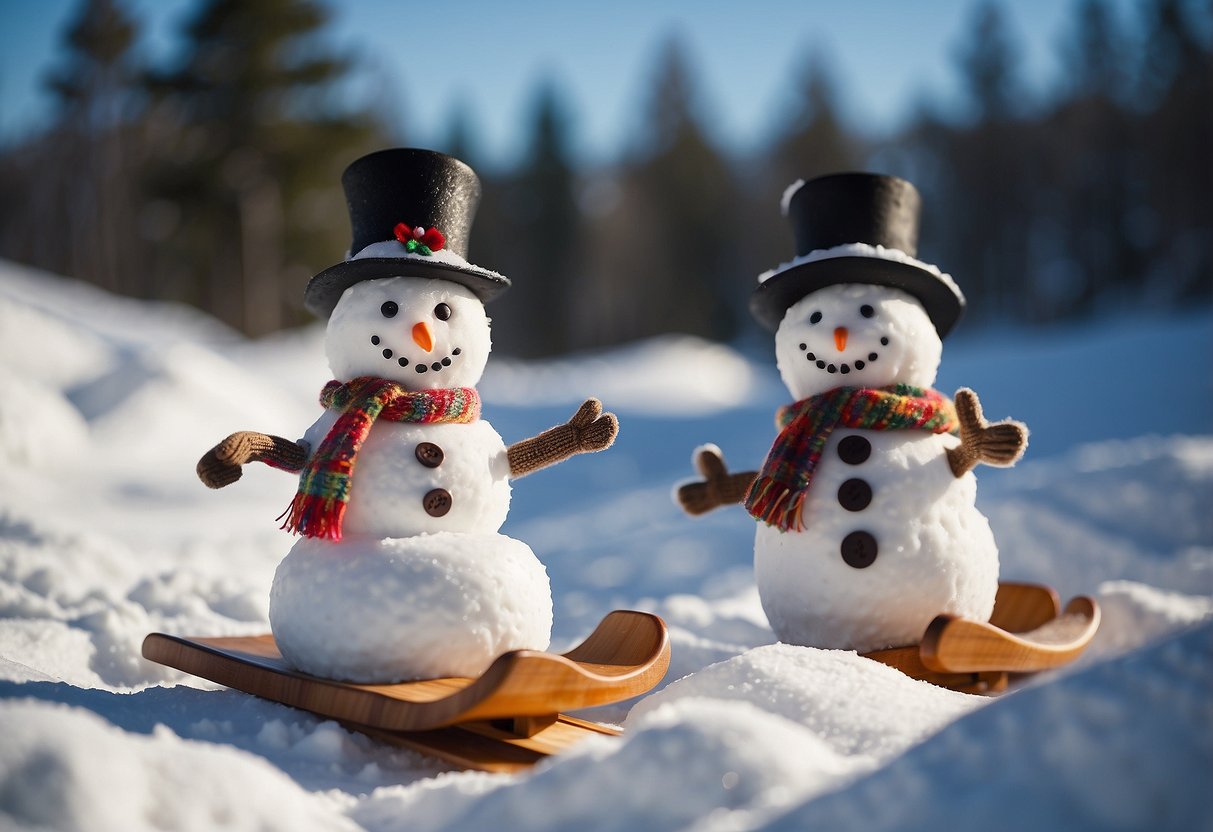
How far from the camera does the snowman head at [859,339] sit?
3.37 m

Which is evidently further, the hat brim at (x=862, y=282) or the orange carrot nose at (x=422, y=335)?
the hat brim at (x=862, y=282)

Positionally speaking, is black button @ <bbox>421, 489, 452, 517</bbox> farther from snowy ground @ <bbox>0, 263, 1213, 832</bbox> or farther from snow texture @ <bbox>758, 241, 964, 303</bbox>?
snow texture @ <bbox>758, 241, 964, 303</bbox>

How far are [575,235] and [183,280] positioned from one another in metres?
10.5

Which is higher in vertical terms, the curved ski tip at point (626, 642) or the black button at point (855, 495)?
the black button at point (855, 495)

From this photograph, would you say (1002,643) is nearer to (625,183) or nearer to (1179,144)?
(1179,144)

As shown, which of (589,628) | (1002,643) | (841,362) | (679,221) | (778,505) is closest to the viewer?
(1002,643)

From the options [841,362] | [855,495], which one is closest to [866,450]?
[855,495]

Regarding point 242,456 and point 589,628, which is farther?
point 589,628

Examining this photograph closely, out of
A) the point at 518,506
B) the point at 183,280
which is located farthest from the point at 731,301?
the point at 518,506

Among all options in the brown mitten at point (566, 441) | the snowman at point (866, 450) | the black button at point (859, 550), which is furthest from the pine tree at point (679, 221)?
the brown mitten at point (566, 441)

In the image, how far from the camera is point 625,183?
100.0 feet

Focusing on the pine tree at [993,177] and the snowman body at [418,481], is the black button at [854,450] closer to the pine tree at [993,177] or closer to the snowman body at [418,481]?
the snowman body at [418,481]

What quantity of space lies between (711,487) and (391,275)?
4.86 feet

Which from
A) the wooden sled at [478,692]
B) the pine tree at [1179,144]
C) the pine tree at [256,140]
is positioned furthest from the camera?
the pine tree at [1179,144]
